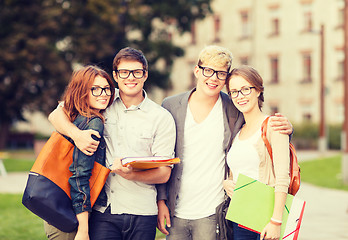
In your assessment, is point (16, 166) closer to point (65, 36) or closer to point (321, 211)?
point (65, 36)

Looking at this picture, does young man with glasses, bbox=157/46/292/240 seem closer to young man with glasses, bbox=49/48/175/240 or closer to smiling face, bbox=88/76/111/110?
young man with glasses, bbox=49/48/175/240

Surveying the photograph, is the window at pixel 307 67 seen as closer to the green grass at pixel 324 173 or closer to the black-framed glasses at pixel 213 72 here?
the green grass at pixel 324 173

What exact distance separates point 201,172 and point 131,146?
0.57m

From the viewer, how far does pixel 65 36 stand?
85.9ft

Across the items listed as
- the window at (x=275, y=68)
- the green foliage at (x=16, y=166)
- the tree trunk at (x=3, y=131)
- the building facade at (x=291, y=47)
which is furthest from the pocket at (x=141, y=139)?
the window at (x=275, y=68)

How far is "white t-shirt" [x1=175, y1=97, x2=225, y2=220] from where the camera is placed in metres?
4.32

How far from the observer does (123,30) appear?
27312 mm

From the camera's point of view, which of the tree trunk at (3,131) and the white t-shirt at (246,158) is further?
the tree trunk at (3,131)

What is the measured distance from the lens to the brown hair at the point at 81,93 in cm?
405

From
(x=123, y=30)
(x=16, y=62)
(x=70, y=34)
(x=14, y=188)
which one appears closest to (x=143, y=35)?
(x=123, y=30)

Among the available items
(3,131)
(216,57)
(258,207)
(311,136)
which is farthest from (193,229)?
(311,136)

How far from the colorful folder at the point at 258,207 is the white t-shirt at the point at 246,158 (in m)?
0.14

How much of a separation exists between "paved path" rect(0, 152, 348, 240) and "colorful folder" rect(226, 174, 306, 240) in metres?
4.39

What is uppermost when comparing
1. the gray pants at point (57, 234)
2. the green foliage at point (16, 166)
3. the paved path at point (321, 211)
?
the gray pants at point (57, 234)
